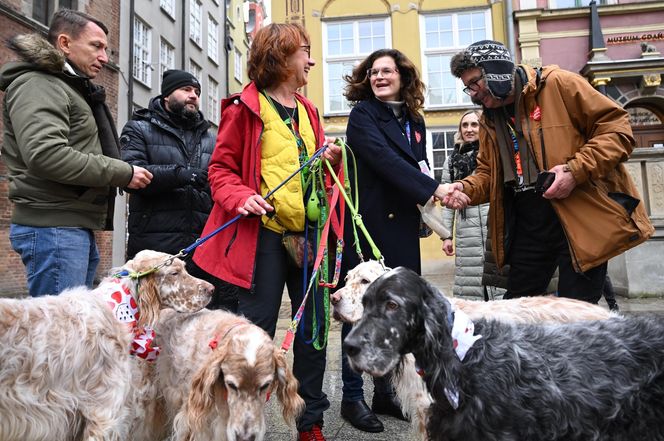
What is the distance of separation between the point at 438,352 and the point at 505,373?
1.00ft

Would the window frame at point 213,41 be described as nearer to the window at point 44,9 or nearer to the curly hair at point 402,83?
the window at point 44,9

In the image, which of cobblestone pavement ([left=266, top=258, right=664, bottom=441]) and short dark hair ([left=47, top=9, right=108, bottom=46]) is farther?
cobblestone pavement ([left=266, top=258, right=664, bottom=441])

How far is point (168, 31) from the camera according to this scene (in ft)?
64.2

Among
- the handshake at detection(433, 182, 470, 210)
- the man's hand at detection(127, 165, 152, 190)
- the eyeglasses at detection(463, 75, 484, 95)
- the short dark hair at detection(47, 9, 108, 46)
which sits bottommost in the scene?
the handshake at detection(433, 182, 470, 210)

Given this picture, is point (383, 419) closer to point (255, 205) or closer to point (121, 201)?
point (255, 205)

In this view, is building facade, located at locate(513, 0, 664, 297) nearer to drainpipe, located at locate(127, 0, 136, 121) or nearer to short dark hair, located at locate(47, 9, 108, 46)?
drainpipe, located at locate(127, 0, 136, 121)

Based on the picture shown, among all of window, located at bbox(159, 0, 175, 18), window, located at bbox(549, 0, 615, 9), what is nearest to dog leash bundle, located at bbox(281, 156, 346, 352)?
window, located at bbox(549, 0, 615, 9)

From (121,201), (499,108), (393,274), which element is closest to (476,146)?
(499,108)

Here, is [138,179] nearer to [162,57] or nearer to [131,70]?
[131,70]

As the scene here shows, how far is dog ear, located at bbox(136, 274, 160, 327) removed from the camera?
288 centimetres

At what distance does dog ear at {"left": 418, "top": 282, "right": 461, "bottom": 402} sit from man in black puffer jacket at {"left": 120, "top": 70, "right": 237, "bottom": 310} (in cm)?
240

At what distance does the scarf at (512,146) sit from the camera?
315 cm

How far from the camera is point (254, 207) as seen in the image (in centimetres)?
279

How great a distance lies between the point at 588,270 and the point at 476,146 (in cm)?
240
